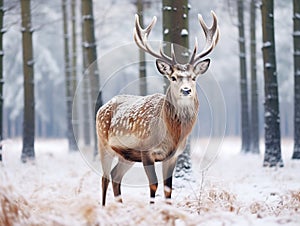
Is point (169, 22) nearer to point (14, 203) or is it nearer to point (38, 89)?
point (14, 203)

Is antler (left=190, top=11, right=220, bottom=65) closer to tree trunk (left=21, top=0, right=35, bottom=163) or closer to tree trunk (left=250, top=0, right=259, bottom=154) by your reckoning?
tree trunk (left=21, top=0, right=35, bottom=163)

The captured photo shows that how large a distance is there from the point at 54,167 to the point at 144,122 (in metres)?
7.70

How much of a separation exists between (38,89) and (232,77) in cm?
1374

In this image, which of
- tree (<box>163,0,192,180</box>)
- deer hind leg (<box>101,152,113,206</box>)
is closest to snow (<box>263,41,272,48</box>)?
tree (<box>163,0,192,180</box>)

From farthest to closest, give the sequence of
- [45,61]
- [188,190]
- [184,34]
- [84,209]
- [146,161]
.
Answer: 1. [45,61]
2. [184,34]
3. [188,190]
4. [146,161]
5. [84,209]

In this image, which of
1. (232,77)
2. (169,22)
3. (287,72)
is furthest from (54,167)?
(232,77)

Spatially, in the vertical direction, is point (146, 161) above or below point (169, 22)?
below

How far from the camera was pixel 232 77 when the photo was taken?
3162 centimetres

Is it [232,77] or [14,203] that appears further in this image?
[232,77]

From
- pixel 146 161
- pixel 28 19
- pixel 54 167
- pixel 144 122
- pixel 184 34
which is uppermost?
pixel 28 19

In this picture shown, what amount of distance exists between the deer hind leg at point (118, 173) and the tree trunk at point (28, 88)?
7.41 metres

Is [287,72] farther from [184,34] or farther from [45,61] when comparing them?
[184,34]

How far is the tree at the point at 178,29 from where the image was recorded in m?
8.23

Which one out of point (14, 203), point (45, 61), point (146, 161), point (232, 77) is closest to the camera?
point (14, 203)
